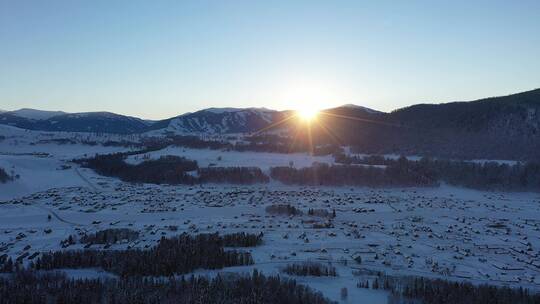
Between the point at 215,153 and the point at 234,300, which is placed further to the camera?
the point at 215,153

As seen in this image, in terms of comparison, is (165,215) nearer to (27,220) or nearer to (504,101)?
(27,220)

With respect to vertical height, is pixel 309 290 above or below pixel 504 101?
below

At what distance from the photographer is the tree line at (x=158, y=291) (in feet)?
39.5

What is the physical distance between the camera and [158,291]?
12844 millimetres

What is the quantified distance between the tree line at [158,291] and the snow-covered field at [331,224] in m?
1.63

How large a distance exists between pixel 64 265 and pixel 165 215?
15053mm

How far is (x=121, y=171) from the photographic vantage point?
62.9 m

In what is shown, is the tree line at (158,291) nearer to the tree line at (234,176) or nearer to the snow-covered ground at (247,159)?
the tree line at (234,176)

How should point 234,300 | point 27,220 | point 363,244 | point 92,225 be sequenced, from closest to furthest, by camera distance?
1. point 234,300
2. point 363,244
3. point 92,225
4. point 27,220

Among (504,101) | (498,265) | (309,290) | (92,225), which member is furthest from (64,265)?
(504,101)

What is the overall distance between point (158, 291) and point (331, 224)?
1684 centimetres

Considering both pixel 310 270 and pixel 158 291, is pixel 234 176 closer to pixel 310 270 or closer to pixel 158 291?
pixel 310 270

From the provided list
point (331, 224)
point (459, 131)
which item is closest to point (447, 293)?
point (331, 224)

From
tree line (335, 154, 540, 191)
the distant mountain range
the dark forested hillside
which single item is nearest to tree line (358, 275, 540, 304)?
tree line (335, 154, 540, 191)
